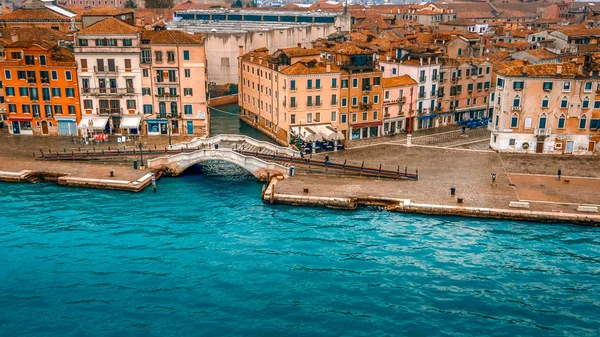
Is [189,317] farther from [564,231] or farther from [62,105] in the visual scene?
[62,105]

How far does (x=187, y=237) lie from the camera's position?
52875 mm

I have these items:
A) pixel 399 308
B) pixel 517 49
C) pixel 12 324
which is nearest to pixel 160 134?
pixel 12 324

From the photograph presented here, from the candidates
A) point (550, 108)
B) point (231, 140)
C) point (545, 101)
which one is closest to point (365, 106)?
point (231, 140)

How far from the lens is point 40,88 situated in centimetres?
7900

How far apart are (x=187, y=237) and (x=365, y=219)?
16.2 metres

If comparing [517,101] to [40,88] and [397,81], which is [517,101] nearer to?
[397,81]

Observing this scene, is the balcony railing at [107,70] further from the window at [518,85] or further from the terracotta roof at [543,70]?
the window at [518,85]

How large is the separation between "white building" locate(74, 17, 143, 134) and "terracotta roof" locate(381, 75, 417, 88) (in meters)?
32.1

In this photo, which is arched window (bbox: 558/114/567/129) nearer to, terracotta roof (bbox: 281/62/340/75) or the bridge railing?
terracotta roof (bbox: 281/62/340/75)

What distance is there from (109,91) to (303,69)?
2515cm

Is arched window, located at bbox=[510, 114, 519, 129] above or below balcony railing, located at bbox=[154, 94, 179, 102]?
below

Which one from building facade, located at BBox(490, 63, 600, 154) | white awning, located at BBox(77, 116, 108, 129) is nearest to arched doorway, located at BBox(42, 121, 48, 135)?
white awning, located at BBox(77, 116, 108, 129)

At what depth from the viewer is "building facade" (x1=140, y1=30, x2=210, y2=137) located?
3076 inches

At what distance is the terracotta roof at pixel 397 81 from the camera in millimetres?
81938
